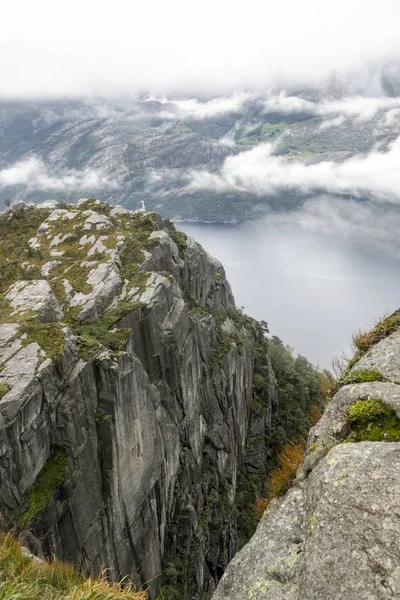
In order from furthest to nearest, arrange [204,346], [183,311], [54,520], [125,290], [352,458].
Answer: [204,346] → [183,311] → [125,290] → [54,520] → [352,458]

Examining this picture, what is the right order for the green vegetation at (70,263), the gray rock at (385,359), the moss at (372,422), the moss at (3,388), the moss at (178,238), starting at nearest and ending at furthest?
1. the moss at (372,422)
2. the gray rock at (385,359)
3. the moss at (3,388)
4. the green vegetation at (70,263)
5. the moss at (178,238)

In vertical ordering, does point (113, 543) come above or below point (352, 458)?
below

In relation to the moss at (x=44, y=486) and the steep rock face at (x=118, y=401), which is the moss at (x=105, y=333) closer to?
the steep rock face at (x=118, y=401)

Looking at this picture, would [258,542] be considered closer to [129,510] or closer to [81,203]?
[129,510]

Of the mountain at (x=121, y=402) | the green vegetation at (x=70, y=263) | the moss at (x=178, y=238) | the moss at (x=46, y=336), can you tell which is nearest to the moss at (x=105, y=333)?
the green vegetation at (x=70, y=263)

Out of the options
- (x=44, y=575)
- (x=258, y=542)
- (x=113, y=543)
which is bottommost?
(x=113, y=543)

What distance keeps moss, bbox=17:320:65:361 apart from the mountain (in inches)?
3.2

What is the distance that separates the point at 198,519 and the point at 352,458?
35043mm

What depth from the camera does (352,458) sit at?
309 inches

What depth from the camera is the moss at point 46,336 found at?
2131 cm

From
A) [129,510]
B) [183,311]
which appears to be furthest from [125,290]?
[129,510]

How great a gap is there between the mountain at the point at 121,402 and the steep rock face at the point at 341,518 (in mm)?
11018

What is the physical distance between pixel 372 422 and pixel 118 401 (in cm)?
1781

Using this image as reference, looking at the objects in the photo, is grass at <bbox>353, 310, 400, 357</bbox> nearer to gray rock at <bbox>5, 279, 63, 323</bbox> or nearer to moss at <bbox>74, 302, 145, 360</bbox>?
moss at <bbox>74, 302, 145, 360</bbox>
